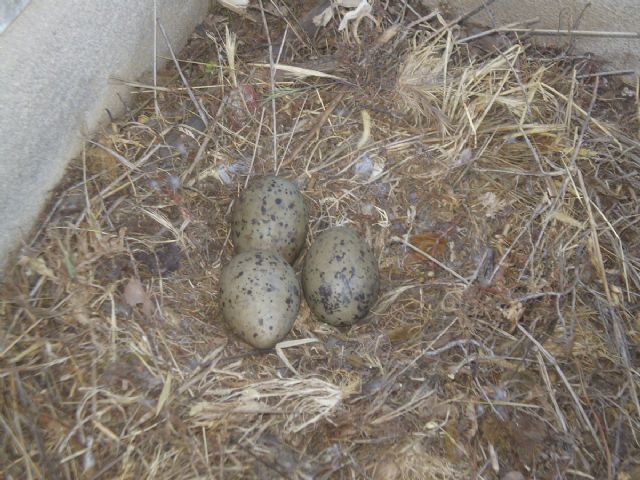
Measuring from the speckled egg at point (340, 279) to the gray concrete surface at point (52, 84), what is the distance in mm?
1053

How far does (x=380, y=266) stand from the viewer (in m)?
2.59

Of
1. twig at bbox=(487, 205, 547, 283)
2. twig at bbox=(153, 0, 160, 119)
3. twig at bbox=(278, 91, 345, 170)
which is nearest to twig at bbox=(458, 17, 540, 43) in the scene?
twig at bbox=(278, 91, 345, 170)

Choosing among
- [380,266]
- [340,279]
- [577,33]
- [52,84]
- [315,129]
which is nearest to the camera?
[52,84]

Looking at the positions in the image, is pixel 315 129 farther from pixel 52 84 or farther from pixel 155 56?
pixel 52 84

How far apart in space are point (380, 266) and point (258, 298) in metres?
0.62

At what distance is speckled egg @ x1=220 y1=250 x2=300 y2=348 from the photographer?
2203mm

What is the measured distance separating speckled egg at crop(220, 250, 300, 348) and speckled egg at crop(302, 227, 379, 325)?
0.38ft

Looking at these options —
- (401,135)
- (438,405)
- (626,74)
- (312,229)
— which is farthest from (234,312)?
(626,74)

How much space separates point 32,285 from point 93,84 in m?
0.81

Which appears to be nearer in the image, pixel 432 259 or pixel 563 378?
pixel 563 378

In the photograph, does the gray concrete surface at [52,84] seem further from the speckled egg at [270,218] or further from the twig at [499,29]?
the twig at [499,29]

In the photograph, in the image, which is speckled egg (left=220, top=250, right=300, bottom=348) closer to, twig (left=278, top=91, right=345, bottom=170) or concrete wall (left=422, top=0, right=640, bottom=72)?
twig (left=278, top=91, right=345, bottom=170)

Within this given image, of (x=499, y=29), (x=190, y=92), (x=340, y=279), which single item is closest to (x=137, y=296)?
(x=340, y=279)

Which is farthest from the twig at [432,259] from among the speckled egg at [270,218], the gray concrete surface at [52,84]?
the gray concrete surface at [52,84]
